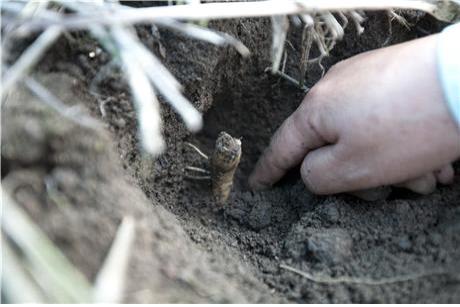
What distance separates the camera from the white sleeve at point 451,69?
1215 mm

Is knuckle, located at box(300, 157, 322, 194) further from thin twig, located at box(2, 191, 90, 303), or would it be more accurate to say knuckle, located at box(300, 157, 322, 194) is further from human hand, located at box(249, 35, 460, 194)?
thin twig, located at box(2, 191, 90, 303)

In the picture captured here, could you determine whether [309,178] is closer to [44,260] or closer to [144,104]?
[144,104]

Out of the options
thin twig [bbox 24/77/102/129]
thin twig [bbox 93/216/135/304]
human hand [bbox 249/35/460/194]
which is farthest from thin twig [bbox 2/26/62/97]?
human hand [bbox 249/35/460/194]

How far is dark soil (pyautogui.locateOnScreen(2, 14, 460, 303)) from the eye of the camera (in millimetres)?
989

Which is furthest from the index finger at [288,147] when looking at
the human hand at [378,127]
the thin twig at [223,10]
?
the thin twig at [223,10]

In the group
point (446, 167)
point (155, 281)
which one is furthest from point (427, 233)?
point (155, 281)

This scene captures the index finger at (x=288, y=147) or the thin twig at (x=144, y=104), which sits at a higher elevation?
the thin twig at (x=144, y=104)

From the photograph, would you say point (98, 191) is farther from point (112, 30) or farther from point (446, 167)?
point (446, 167)

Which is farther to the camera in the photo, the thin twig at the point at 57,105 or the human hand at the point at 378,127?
the human hand at the point at 378,127

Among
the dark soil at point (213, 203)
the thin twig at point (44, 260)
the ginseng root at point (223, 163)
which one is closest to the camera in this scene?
the thin twig at point (44, 260)

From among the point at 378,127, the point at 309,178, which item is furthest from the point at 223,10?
the point at 309,178

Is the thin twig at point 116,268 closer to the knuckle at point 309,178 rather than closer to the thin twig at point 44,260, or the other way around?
the thin twig at point 44,260

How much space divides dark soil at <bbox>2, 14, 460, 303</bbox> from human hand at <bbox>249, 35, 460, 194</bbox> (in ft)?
0.32

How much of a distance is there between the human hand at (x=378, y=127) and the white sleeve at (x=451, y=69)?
0.06 ft
